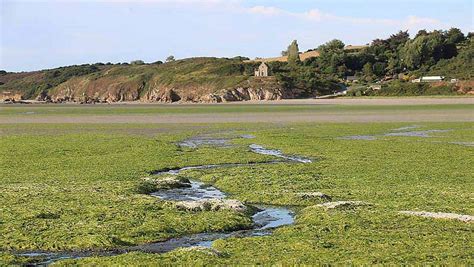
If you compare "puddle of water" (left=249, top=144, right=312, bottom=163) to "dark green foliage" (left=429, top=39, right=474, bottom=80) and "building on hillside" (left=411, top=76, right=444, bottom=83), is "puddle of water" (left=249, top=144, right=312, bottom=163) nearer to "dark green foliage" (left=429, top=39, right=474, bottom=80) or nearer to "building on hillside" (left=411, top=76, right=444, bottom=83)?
"dark green foliage" (left=429, top=39, right=474, bottom=80)

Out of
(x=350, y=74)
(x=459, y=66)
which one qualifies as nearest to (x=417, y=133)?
(x=459, y=66)

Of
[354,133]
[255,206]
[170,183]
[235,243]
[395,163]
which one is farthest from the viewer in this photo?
[354,133]

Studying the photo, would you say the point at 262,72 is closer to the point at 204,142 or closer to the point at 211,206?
the point at 204,142

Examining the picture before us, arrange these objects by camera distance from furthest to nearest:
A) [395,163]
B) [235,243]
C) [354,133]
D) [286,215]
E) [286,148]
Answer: [354,133] < [286,148] < [395,163] < [286,215] < [235,243]

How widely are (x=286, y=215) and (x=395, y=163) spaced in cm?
1360

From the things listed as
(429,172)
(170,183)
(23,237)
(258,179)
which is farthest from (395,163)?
(23,237)

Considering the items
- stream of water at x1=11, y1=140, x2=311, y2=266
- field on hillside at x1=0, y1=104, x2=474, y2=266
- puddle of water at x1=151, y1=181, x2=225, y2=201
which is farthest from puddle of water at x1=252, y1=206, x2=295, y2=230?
puddle of water at x1=151, y1=181, x2=225, y2=201

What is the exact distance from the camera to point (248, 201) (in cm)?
2173

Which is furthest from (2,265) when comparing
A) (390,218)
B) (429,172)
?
(429,172)

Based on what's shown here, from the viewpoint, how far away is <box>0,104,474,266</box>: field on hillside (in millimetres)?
14211

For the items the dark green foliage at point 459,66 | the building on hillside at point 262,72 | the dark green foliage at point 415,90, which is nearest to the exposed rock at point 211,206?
the dark green foliage at point 415,90

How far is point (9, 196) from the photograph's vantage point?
2175 centimetres

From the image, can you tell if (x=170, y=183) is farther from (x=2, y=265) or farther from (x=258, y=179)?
(x=2, y=265)

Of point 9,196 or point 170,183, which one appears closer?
point 9,196
